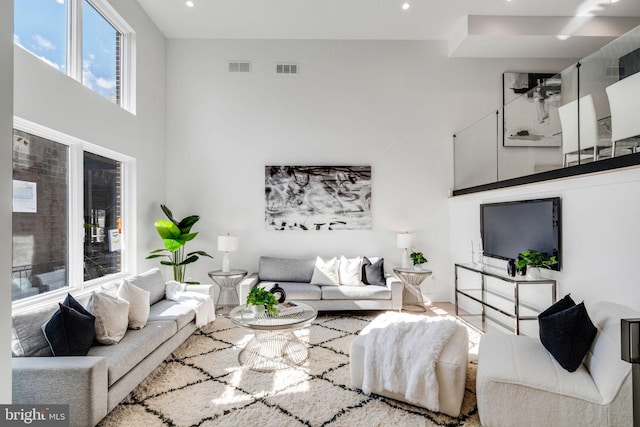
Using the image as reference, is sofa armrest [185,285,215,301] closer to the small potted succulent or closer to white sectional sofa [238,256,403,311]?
white sectional sofa [238,256,403,311]

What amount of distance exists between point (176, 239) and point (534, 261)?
4358 millimetres

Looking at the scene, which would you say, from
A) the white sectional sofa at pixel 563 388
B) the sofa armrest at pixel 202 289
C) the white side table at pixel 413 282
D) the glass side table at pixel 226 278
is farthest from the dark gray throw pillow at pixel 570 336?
the glass side table at pixel 226 278

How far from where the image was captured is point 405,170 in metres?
5.42

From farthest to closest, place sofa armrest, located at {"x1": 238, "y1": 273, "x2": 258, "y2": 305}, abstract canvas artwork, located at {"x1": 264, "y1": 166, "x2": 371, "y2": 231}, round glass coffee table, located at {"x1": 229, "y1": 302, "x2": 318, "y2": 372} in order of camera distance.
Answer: abstract canvas artwork, located at {"x1": 264, "y1": 166, "x2": 371, "y2": 231} → sofa armrest, located at {"x1": 238, "y1": 273, "x2": 258, "y2": 305} → round glass coffee table, located at {"x1": 229, "y1": 302, "x2": 318, "y2": 372}

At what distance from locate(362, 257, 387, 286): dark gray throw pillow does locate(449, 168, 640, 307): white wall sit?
6.72 feet

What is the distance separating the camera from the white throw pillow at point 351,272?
4.77 metres

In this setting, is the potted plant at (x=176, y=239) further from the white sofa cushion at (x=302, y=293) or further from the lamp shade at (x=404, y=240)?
the lamp shade at (x=404, y=240)

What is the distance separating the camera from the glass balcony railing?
2.70 metres

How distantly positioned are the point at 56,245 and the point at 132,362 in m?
1.54

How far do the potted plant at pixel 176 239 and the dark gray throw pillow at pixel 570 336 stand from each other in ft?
13.5

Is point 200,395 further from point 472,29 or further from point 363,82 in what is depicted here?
point 472,29

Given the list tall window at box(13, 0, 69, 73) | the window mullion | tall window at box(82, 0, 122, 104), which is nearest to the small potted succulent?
the window mullion

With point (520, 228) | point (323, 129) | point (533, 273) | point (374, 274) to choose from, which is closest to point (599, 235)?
point (533, 273)

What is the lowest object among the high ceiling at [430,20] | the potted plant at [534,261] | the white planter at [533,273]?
the white planter at [533,273]
